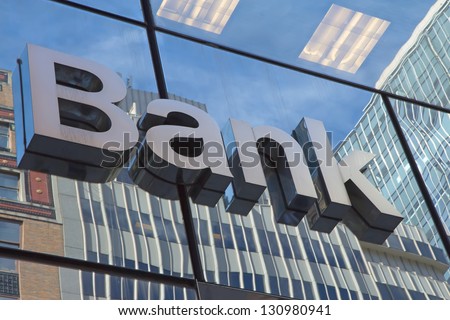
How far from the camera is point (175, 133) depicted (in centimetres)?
760

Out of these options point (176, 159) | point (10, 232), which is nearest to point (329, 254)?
point (176, 159)

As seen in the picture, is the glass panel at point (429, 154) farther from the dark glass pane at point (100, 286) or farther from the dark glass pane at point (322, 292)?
the dark glass pane at point (100, 286)

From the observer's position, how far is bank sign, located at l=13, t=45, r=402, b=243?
23.4ft

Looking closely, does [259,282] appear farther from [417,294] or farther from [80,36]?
[80,36]

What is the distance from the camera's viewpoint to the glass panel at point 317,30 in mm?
10133

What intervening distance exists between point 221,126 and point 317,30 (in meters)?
2.74

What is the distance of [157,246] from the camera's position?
A: 7.12 m

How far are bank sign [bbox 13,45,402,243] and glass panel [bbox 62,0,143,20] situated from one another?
53.7 inches

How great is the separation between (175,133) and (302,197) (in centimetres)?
125

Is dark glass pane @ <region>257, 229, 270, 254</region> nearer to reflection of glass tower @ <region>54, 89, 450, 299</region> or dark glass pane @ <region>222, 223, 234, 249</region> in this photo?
reflection of glass tower @ <region>54, 89, 450, 299</region>

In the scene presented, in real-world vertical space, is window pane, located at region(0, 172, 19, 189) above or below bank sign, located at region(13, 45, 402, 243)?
below

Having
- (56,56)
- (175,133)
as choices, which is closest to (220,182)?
(175,133)

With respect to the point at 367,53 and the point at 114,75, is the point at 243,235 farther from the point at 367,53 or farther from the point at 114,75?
the point at 367,53

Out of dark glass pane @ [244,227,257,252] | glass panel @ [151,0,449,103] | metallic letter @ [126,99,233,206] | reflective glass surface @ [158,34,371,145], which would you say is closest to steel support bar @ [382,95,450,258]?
reflective glass surface @ [158,34,371,145]
